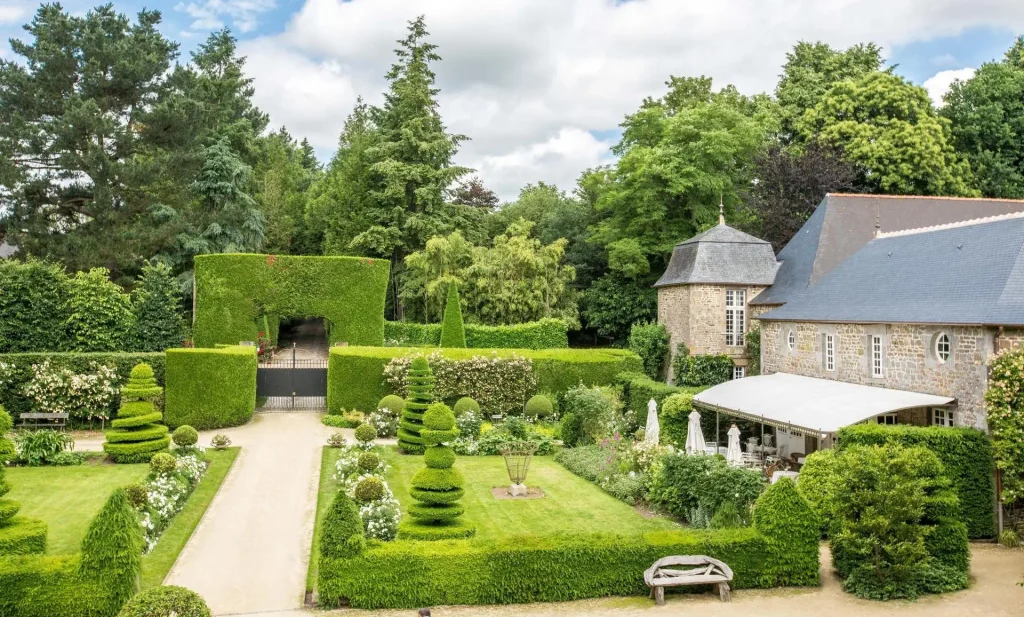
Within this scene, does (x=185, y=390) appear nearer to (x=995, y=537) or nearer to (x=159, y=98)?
(x=159, y=98)

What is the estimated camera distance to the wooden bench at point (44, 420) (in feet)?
81.6

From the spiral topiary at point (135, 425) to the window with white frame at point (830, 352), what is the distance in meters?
19.5

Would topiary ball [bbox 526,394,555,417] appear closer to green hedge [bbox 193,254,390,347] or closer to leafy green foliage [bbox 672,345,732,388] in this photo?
leafy green foliage [bbox 672,345,732,388]

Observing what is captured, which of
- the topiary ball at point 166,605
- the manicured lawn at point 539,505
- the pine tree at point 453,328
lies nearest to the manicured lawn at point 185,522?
the topiary ball at point 166,605

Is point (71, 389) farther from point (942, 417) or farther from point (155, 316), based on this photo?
point (942, 417)

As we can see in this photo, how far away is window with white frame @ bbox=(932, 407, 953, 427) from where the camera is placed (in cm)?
1806

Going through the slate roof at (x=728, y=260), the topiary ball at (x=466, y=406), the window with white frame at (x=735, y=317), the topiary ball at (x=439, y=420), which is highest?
the slate roof at (x=728, y=260)

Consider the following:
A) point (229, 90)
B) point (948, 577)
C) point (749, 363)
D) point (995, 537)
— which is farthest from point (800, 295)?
point (229, 90)

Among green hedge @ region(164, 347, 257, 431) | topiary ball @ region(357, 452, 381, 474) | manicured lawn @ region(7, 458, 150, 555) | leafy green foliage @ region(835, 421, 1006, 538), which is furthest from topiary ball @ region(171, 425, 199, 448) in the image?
Answer: leafy green foliage @ region(835, 421, 1006, 538)

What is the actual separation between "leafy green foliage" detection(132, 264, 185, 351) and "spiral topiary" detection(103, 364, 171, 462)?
8172 mm

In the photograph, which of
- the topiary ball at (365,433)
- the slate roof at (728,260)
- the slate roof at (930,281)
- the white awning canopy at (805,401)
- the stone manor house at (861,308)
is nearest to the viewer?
the slate roof at (930,281)

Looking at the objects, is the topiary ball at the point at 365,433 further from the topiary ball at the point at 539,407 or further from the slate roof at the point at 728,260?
the slate roof at the point at 728,260

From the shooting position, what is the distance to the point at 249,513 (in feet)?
57.3

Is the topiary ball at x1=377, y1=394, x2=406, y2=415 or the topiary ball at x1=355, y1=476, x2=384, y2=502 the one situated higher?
the topiary ball at x1=377, y1=394, x2=406, y2=415
